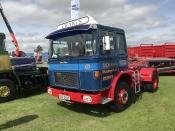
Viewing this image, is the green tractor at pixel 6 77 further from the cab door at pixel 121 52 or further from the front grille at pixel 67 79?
the cab door at pixel 121 52

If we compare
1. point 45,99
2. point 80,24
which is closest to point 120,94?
point 80,24

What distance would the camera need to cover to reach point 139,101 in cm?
890

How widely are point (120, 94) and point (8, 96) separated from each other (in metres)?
4.71

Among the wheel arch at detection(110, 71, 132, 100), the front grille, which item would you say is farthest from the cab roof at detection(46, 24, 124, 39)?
the wheel arch at detection(110, 71, 132, 100)

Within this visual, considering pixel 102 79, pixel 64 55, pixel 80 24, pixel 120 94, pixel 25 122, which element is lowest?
pixel 25 122

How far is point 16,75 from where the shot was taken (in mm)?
10258

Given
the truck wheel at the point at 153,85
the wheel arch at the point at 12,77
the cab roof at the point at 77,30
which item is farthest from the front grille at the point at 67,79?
the truck wheel at the point at 153,85

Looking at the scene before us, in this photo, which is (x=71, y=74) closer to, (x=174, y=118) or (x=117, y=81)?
(x=117, y=81)

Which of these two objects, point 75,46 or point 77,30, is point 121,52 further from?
point 77,30

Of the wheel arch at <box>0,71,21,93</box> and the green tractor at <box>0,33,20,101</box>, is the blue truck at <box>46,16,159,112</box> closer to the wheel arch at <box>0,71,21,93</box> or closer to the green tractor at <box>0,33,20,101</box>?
the green tractor at <box>0,33,20,101</box>

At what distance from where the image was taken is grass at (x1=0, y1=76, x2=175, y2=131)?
6.31 metres

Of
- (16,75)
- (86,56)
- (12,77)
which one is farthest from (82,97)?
(12,77)

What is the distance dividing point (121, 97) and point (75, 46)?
2094mm

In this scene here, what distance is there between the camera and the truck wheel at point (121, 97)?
7.44m
